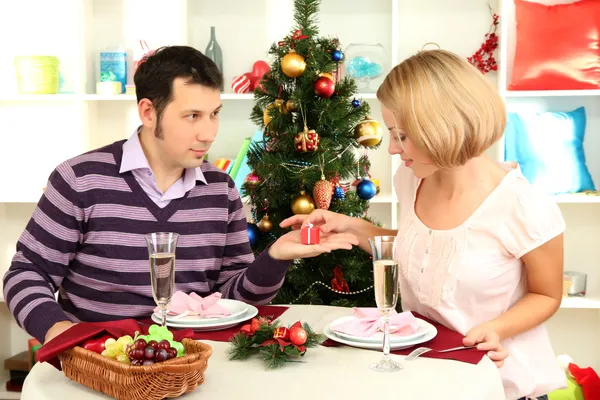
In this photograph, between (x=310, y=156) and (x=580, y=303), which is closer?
(x=310, y=156)

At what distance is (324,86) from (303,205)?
41 centimetres

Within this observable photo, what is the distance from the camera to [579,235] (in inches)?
157

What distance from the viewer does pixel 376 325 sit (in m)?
1.73

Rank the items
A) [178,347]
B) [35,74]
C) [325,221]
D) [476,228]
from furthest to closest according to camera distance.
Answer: [35,74] → [325,221] → [476,228] → [178,347]

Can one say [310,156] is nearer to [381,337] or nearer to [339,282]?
[339,282]

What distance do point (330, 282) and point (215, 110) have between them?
0.94 metres

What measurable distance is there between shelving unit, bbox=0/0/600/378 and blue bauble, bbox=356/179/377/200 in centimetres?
92

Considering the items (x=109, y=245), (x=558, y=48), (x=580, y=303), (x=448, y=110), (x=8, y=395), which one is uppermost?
(x=558, y=48)

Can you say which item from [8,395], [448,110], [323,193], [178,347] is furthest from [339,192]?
[8,395]

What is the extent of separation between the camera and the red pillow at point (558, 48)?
3689 millimetres

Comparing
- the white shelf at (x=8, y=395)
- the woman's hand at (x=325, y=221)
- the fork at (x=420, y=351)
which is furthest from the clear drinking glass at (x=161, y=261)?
the white shelf at (x=8, y=395)

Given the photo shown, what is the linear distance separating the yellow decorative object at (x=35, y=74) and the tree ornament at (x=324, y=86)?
1673 millimetres

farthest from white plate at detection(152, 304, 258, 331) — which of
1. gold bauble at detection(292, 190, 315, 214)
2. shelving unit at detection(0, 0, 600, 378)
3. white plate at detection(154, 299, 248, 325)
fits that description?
shelving unit at detection(0, 0, 600, 378)

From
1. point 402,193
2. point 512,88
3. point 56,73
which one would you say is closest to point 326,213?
point 402,193
